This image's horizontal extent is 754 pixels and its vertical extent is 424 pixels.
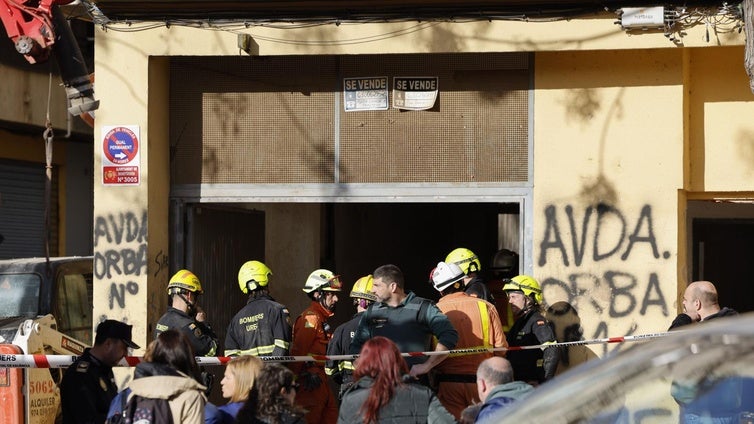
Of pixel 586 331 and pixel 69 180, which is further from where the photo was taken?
pixel 69 180

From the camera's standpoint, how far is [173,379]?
21.2 feet

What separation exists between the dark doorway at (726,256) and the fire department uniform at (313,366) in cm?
640

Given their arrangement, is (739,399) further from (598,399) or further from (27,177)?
(27,177)

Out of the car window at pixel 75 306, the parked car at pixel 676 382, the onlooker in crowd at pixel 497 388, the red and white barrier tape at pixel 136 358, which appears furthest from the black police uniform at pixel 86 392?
the parked car at pixel 676 382

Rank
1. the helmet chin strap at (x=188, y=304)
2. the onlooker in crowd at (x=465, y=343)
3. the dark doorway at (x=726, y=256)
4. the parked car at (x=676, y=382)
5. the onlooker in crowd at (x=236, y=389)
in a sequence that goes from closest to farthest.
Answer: the parked car at (x=676, y=382), the onlooker in crowd at (x=236, y=389), the onlooker in crowd at (x=465, y=343), the helmet chin strap at (x=188, y=304), the dark doorway at (x=726, y=256)

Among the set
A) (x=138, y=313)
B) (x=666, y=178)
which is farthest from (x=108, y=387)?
(x=666, y=178)

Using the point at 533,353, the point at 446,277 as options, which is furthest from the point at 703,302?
the point at 446,277

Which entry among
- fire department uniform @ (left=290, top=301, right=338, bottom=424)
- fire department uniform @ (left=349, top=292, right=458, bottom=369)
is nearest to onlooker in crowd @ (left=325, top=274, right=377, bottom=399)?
fire department uniform @ (left=290, top=301, right=338, bottom=424)

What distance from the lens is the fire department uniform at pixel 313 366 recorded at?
408 inches

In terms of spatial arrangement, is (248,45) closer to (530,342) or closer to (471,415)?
(530,342)

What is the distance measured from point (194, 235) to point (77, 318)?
4.51 feet

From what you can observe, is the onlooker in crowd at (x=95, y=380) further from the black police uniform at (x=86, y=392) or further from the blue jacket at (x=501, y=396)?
the blue jacket at (x=501, y=396)

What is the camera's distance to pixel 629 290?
10.8 metres

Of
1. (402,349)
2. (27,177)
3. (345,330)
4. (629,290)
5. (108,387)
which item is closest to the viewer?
(108,387)
